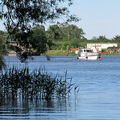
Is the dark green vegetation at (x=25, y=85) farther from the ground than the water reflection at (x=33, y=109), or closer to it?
farther from the ground

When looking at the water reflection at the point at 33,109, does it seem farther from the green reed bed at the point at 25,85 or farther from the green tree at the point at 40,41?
the green tree at the point at 40,41

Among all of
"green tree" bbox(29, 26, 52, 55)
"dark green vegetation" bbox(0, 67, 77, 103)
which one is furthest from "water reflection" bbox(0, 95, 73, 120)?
"green tree" bbox(29, 26, 52, 55)

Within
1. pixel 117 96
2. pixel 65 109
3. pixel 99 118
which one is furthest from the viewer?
pixel 117 96

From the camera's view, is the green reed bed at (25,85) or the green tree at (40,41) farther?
the green reed bed at (25,85)

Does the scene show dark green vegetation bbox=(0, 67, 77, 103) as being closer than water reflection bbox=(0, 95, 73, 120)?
No

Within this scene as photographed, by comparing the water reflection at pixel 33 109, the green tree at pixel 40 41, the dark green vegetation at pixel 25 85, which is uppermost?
the green tree at pixel 40 41

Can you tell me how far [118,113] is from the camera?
25078 mm

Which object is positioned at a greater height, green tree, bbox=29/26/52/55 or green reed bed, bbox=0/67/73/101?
green tree, bbox=29/26/52/55

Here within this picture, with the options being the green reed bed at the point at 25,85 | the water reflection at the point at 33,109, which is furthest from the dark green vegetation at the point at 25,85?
the water reflection at the point at 33,109

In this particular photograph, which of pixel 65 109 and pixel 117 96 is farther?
pixel 117 96

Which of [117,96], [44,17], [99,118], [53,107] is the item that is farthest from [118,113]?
[117,96]

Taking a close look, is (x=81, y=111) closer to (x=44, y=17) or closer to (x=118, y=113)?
(x=118, y=113)

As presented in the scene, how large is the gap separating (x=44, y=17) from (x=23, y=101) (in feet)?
21.9

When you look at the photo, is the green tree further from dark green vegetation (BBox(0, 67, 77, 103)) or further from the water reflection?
dark green vegetation (BBox(0, 67, 77, 103))
